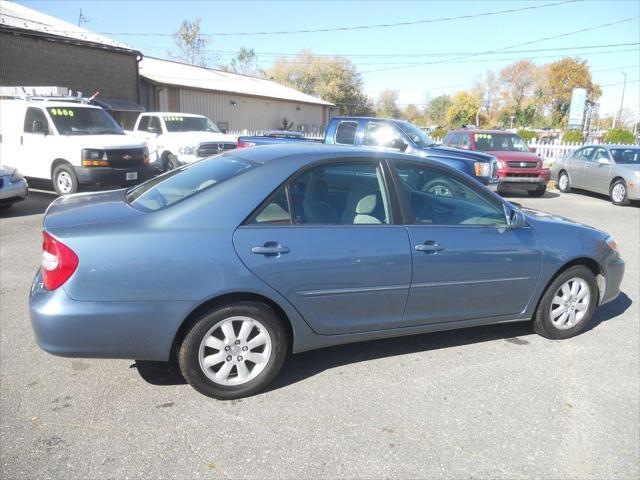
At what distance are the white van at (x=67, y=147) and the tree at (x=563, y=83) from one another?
64.6m

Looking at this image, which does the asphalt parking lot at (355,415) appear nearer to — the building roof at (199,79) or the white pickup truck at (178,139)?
the white pickup truck at (178,139)

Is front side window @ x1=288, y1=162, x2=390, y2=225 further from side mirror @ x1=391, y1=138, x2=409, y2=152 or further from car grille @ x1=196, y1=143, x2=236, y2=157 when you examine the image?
car grille @ x1=196, y1=143, x2=236, y2=157

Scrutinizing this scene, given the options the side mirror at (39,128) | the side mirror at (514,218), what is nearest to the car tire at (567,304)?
the side mirror at (514,218)

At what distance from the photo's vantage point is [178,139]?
12.8m

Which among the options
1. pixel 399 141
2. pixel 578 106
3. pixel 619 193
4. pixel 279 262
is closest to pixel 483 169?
pixel 399 141

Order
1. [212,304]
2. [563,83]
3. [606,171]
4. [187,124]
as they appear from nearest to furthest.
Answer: [212,304], [606,171], [187,124], [563,83]

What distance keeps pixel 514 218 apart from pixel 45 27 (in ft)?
75.5

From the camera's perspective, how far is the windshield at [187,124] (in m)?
13.5

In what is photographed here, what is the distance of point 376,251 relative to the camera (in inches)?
133

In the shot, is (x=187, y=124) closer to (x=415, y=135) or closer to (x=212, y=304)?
(x=415, y=135)

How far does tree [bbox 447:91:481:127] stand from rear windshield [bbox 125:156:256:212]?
2567 inches

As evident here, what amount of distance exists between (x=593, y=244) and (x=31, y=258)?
6201 millimetres

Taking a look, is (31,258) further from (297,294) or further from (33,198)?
(33,198)

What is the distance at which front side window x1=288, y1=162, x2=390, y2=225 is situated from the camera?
3354mm
